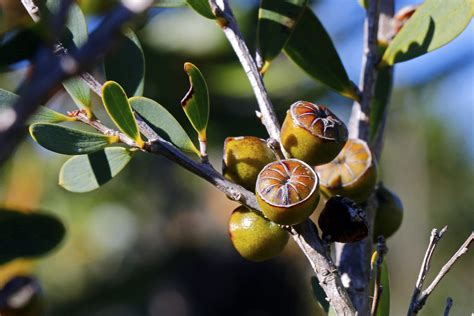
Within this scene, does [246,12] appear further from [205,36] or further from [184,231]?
[184,231]

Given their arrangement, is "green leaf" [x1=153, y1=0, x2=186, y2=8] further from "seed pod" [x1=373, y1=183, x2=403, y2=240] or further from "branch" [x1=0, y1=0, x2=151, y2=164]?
"branch" [x1=0, y1=0, x2=151, y2=164]

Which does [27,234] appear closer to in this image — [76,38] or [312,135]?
[76,38]

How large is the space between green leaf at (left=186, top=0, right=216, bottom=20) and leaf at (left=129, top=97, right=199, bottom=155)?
0.13 meters

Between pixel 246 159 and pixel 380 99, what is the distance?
1.20ft

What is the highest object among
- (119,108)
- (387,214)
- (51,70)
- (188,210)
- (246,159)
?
(51,70)

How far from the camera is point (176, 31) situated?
2.42 m

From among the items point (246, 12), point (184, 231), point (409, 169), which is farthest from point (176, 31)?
point (409, 169)

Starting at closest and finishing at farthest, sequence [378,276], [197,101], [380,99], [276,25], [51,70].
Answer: [51,70] < [378,276] < [197,101] < [276,25] < [380,99]

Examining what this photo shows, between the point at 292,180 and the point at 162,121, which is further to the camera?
the point at 162,121

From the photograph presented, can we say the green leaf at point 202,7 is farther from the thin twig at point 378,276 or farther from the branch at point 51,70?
the branch at point 51,70

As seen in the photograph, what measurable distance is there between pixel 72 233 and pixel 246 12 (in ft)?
4.76

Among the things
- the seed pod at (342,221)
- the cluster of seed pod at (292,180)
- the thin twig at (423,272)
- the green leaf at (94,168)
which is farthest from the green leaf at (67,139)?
the thin twig at (423,272)

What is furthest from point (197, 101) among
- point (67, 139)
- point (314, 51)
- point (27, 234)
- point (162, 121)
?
point (27, 234)

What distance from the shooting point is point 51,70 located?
0.37m
